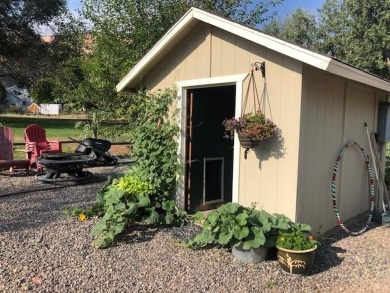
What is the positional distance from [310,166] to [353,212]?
1839mm

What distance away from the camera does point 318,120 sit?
4.52 metres

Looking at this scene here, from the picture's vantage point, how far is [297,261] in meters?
3.58

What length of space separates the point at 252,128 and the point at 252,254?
55.4 inches

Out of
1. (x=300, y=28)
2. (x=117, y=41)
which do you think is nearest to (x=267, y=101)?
(x=117, y=41)

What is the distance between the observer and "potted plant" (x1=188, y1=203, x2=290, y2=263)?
382 centimetres

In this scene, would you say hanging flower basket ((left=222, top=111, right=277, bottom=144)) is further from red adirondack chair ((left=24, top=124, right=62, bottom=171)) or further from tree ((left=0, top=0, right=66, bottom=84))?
tree ((left=0, top=0, right=66, bottom=84))

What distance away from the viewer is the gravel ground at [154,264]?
11.2 feet

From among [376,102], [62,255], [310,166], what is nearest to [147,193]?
[62,255]

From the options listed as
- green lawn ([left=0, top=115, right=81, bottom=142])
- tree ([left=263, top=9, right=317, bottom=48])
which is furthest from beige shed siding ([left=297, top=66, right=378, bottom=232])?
tree ([left=263, top=9, right=317, bottom=48])

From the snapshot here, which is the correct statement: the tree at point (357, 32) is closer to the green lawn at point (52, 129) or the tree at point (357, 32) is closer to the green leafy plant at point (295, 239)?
the green lawn at point (52, 129)

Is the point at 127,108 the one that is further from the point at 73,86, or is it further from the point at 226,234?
the point at 226,234

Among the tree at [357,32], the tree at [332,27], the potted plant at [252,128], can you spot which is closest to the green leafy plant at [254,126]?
the potted plant at [252,128]

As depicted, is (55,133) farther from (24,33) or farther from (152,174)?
(152,174)

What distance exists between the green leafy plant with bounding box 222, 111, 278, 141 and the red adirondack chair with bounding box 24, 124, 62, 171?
6.11 m
